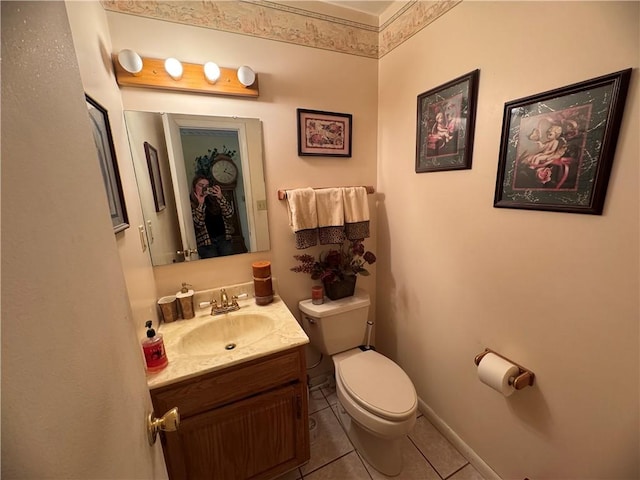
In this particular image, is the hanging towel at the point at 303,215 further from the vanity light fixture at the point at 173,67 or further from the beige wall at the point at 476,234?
the vanity light fixture at the point at 173,67

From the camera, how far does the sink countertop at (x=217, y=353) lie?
94 cm

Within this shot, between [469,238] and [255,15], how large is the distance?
5.00 ft

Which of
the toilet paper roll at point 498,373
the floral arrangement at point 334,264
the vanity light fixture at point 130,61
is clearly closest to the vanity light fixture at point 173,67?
the vanity light fixture at point 130,61

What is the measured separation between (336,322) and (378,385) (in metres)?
0.40

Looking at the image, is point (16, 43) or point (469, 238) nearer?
point (16, 43)

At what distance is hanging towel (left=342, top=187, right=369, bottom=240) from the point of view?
155 cm

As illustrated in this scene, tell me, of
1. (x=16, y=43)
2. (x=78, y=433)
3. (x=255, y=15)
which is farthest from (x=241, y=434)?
(x=255, y=15)

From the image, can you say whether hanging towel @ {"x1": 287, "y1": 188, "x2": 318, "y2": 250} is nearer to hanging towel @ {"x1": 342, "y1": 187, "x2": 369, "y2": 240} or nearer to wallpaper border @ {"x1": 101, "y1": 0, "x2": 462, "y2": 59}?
hanging towel @ {"x1": 342, "y1": 187, "x2": 369, "y2": 240}

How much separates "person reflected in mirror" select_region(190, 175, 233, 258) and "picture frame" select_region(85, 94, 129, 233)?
40 centimetres

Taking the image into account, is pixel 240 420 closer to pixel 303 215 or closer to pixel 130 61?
pixel 303 215

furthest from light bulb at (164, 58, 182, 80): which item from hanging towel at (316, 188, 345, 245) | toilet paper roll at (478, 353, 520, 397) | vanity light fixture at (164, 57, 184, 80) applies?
toilet paper roll at (478, 353, 520, 397)

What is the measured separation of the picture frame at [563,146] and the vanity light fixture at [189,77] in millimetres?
1170

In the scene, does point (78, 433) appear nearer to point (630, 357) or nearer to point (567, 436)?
point (630, 357)

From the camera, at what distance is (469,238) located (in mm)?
1197
